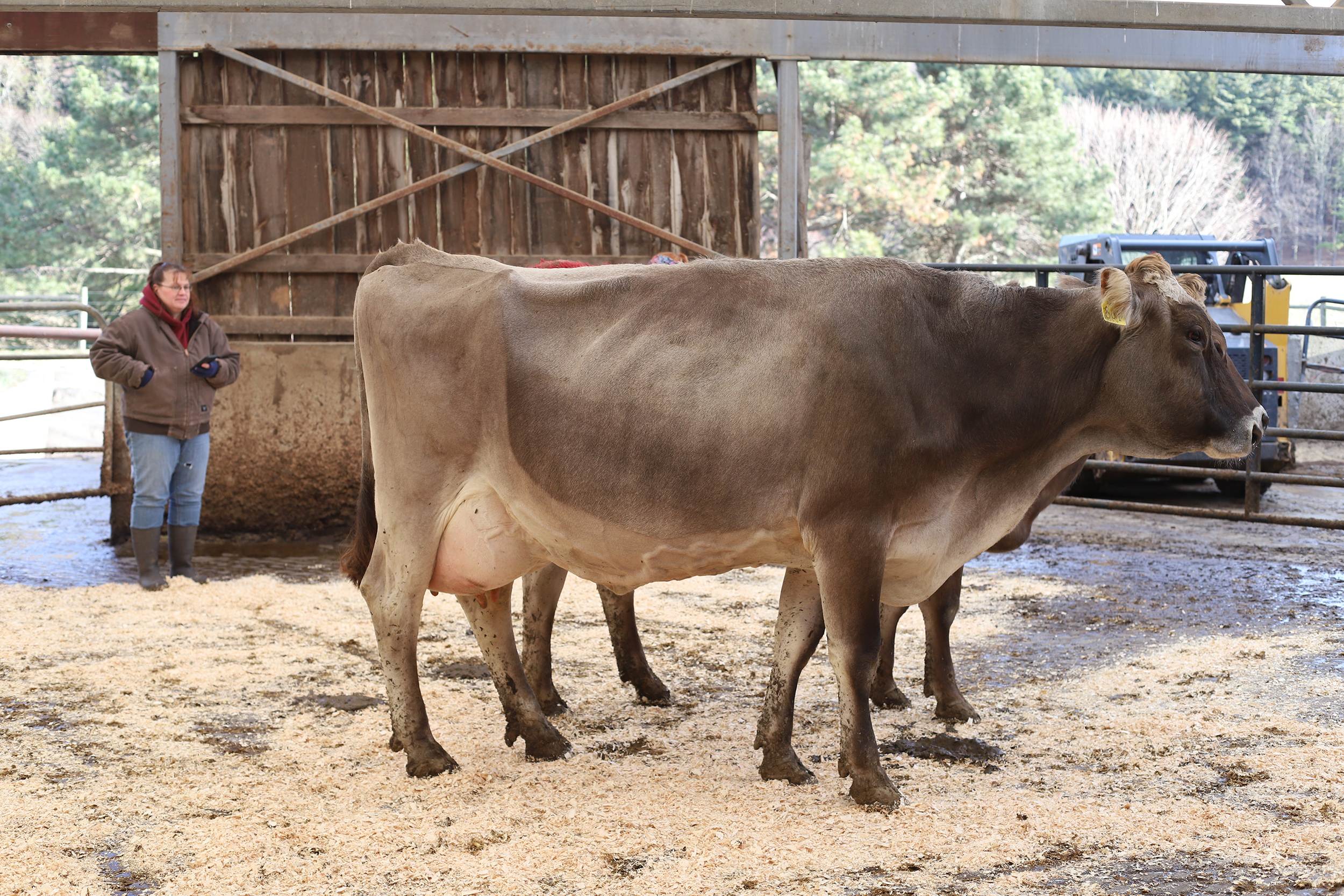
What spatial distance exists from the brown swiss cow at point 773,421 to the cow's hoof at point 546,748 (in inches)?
12.8

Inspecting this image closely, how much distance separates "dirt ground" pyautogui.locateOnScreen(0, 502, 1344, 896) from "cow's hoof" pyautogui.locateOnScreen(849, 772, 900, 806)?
52 millimetres

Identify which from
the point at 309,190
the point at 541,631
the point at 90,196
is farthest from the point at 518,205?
the point at 90,196

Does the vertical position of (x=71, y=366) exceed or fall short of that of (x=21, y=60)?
it falls short

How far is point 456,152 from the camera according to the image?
873 centimetres

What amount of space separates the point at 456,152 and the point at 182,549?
3.32m

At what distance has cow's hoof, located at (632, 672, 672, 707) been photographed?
491 cm

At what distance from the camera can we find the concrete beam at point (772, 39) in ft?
28.0

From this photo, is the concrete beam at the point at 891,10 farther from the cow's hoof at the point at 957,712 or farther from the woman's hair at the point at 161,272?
the cow's hoof at the point at 957,712

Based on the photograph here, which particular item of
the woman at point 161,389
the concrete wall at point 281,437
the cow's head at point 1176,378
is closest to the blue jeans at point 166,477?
the woman at point 161,389

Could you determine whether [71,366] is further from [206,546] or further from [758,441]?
[758,441]

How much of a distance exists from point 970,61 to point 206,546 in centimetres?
625

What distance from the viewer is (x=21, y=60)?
118ft

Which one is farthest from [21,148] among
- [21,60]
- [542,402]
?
[542,402]

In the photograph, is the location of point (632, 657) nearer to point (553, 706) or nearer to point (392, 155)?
point (553, 706)
